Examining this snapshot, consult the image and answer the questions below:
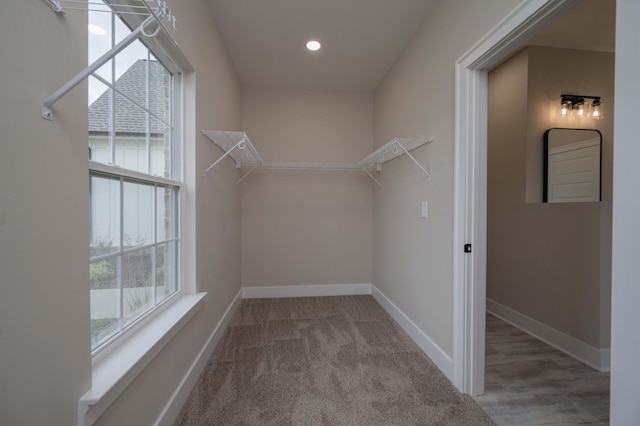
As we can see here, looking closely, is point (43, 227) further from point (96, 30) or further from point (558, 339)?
point (558, 339)

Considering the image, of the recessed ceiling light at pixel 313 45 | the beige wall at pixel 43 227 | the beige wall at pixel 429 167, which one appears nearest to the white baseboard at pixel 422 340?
the beige wall at pixel 429 167

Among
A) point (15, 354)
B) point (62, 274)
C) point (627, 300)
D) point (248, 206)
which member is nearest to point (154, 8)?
point (62, 274)

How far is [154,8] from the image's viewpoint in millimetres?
758

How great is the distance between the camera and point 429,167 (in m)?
2.05

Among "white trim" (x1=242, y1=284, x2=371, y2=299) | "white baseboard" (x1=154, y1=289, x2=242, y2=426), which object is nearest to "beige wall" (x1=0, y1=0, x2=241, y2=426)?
"white baseboard" (x1=154, y1=289, x2=242, y2=426)

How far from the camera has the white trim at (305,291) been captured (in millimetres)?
3340

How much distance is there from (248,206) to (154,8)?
8.71ft

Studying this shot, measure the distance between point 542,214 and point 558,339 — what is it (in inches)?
42.5

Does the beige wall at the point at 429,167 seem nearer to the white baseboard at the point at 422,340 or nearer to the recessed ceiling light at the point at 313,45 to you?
the white baseboard at the point at 422,340

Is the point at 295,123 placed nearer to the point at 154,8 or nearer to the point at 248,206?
the point at 248,206

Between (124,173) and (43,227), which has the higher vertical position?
(124,173)

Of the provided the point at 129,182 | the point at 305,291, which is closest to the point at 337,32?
the point at 129,182

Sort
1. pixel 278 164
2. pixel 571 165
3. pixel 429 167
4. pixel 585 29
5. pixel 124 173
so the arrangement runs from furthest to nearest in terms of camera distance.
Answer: pixel 278 164
pixel 571 165
pixel 585 29
pixel 429 167
pixel 124 173

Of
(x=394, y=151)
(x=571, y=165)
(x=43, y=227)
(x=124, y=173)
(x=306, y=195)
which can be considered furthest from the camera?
(x=306, y=195)
